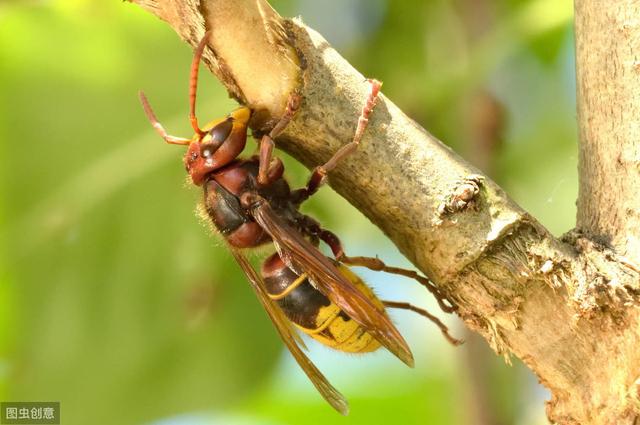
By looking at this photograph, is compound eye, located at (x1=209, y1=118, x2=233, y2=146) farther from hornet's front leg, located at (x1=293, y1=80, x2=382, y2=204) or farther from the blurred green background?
the blurred green background

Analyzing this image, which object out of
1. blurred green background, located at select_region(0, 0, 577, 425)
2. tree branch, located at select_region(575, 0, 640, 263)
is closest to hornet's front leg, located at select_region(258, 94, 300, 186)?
tree branch, located at select_region(575, 0, 640, 263)

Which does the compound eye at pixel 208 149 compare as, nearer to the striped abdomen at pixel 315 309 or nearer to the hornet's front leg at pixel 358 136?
the striped abdomen at pixel 315 309

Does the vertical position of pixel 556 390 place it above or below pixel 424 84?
below

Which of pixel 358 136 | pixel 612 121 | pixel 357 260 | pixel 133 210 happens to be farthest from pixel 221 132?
pixel 133 210

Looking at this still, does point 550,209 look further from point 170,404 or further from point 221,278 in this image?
point 170,404

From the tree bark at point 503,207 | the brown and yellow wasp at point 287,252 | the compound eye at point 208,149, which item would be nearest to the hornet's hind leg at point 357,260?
the brown and yellow wasp at point 287,252

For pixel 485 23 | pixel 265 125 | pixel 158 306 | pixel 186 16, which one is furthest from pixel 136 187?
pixel 186 16
